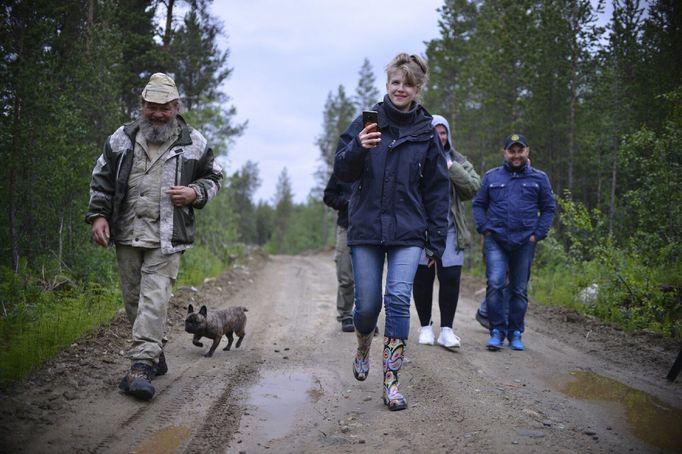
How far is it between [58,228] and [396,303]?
7.98 m

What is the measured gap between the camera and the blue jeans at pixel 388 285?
13.1ft

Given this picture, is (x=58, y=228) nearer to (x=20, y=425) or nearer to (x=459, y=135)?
(x=20, y=425)

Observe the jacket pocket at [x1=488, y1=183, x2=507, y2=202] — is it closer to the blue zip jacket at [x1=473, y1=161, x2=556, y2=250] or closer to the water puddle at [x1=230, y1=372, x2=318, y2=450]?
the blue zip jacket at [x1=473, y1=161, x2=556, y2=250]

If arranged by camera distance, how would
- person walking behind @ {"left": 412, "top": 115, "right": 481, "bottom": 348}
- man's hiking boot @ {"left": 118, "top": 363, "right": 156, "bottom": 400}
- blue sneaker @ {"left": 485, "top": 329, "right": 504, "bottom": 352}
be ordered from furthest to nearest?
blue sneaker @ {"left": 485, "top": 329, "right": 504, "bottom": 352} < person walking behind @ {"left": 412, "top": 115, "right": 481, "bottom": 348} < man's hiking boot @ {"left": 118, "top": 363, "right": 156, "bottom": 400}

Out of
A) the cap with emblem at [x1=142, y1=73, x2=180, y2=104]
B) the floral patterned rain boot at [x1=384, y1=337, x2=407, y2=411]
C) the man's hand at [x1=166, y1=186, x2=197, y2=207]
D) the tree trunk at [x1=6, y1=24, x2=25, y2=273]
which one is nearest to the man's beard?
the cap with emblem at [x1=142, y1=73, x2=180, y2=104]

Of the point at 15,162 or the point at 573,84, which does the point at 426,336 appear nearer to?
the point at 15,162

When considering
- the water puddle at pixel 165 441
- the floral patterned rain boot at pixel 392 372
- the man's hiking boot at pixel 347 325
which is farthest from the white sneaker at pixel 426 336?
the water puddle at pixel 165 441

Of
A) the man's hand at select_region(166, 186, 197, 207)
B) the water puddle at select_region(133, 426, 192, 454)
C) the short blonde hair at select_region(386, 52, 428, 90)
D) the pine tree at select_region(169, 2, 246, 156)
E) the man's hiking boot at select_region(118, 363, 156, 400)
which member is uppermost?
the pine tree at select_region(169, 2, 246, 156)

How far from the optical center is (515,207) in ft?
21.0

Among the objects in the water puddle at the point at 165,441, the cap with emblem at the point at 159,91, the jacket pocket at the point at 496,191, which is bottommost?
the water puddle at the point at 165,441

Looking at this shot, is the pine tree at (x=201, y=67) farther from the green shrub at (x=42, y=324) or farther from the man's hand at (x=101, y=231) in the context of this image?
the man's hand at (x=101, y=231)

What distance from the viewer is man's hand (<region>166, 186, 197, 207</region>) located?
4305mm

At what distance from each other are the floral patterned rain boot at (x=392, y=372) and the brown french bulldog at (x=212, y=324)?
8.19ft

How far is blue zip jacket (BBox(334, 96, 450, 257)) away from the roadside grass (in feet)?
9.72
